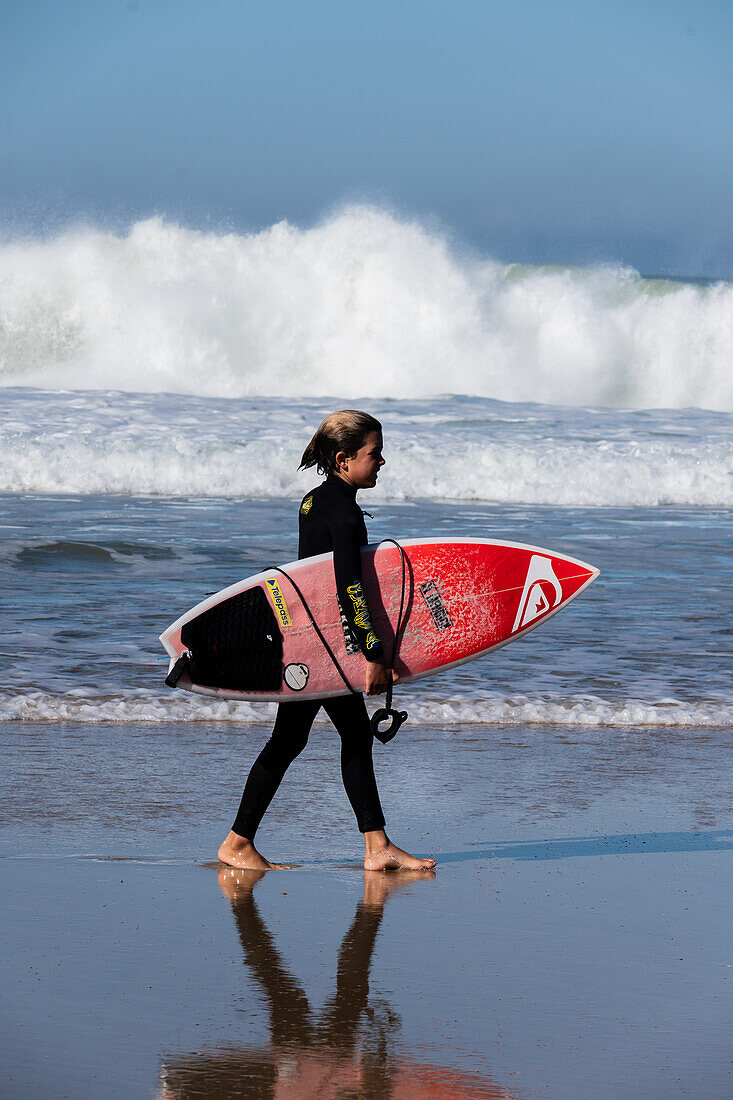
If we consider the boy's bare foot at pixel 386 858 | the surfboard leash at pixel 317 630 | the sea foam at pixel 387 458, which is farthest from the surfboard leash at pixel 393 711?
the sea foam at pixel 387 458

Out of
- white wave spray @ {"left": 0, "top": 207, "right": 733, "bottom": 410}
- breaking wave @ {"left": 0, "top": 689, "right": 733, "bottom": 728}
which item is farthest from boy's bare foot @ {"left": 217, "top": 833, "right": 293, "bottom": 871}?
white wave spray @ {"left": 0, "top": 207, "right": 733, "bottom": 410}

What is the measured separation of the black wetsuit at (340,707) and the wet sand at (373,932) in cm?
19

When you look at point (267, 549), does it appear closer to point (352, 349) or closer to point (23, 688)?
point (23, 688)

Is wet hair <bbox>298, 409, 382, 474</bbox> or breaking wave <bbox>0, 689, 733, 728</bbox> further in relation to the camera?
breaking wave <bbox>0, 689, 733, 728</bbox>

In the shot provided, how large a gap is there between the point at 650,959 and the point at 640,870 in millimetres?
739

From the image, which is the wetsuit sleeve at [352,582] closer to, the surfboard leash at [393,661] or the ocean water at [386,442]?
the surfboard leash at [393,661]

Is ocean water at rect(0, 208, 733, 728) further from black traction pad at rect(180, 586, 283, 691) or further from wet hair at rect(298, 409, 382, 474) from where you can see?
wet hair at rect(298, 409, 382, 474)

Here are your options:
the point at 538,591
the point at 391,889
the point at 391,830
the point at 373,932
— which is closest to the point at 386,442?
the point at 538,591

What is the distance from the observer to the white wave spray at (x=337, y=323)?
29781 millimetres

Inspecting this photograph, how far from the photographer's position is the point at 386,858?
362 centimetres

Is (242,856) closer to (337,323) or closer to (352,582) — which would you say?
(352,582)

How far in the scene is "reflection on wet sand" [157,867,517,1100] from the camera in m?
2.18

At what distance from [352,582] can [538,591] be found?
39.0 inches

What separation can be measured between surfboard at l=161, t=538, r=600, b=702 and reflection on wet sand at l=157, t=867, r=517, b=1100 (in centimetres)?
114
